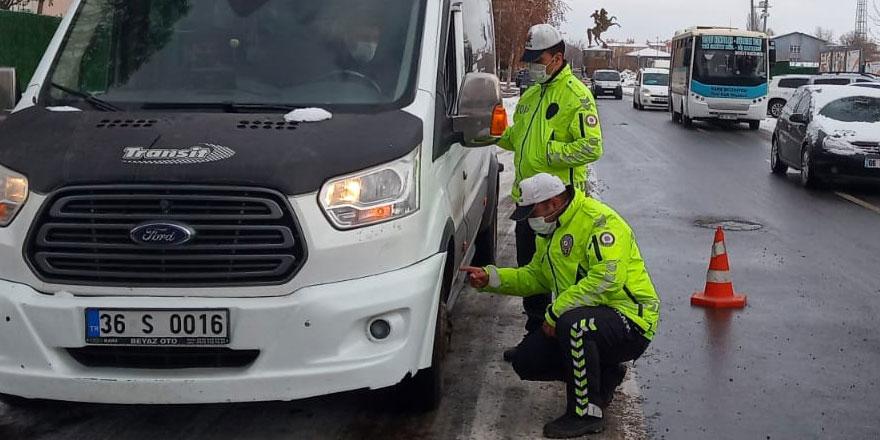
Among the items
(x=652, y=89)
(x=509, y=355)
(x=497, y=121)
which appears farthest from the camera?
(x=652, y=89)

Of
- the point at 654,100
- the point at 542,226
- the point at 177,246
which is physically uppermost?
the point at 177,246

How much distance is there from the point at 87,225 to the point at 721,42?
30021mm

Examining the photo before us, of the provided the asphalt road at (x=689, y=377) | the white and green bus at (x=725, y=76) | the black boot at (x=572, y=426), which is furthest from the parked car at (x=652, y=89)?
the black boot at (x=572, y=426)

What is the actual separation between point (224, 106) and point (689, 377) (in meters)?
2.98

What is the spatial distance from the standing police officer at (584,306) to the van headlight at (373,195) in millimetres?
741

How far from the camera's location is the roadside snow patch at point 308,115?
4.76 meters

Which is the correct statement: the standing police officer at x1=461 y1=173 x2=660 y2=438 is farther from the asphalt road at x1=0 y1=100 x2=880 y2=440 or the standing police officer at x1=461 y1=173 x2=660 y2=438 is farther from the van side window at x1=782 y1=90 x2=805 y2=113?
the van side window at x1=782 y1=90 x2=805 y2=113

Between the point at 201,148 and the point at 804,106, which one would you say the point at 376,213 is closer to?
the point at 201,148

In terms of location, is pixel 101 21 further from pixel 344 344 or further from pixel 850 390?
pixel 850 390

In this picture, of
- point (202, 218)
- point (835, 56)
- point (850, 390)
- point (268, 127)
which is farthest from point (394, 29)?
point (835, 56)

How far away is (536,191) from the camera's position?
5.09m

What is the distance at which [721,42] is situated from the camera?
32281 mm

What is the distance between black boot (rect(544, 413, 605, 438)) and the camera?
4973 mm

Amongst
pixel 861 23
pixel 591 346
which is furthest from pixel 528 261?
pixel 861 23
